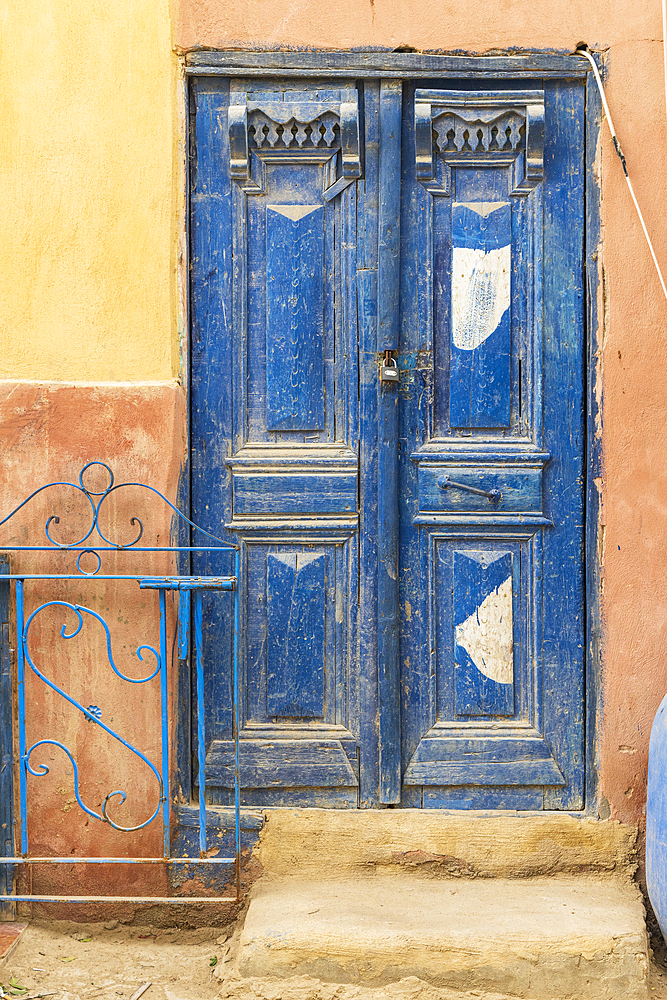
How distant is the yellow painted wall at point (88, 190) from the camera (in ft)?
9.11

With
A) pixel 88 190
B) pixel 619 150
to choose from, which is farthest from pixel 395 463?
pixel 88 190

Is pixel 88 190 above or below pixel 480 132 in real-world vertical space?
below

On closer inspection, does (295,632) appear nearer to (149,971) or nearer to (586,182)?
(149,971)

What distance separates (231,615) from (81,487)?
2.24ft

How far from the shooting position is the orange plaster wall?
2.79m

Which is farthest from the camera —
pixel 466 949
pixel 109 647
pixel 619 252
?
pixel 619 252

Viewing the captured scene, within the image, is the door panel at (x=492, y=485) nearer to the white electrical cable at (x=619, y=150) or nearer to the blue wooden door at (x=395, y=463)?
the blue wooden door at (x=395, y=463)

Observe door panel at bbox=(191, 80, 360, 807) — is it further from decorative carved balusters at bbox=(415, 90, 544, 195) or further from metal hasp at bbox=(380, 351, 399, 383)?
decorative carved balusters at bbox=(415, 90, 544, 195)

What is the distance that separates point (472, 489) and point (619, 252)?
0.97m

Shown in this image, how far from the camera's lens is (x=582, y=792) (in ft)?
9.53

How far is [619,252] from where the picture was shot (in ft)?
9.27

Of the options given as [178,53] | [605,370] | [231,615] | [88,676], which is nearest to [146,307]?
[178,53]

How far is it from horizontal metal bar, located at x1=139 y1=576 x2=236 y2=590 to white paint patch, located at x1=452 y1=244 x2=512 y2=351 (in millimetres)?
1180

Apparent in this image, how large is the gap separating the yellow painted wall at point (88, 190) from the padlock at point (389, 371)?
0.74 metres
